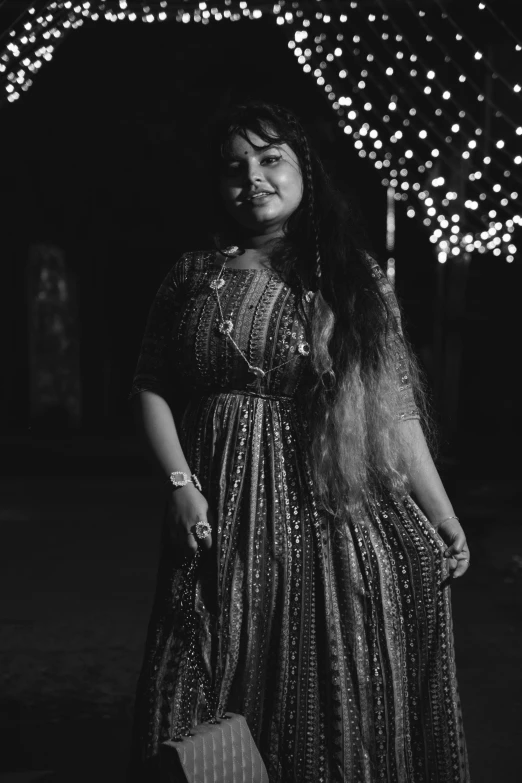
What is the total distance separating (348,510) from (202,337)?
45 centimetres

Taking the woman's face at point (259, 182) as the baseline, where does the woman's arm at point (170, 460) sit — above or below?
below

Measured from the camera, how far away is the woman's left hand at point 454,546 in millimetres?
2033

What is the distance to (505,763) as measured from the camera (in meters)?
2.86

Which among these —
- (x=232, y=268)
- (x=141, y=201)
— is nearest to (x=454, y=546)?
(x=232, y=268)

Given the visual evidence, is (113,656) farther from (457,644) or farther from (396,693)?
(396,693)

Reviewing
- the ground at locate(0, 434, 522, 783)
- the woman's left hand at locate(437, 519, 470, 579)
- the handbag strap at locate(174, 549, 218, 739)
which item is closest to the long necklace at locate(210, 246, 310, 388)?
the handbag strap at locate(174, 549, 218, 739)

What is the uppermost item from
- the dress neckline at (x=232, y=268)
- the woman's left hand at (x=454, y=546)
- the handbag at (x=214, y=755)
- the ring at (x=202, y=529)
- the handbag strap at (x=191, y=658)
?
the dress neckline at (x=232, y=268)

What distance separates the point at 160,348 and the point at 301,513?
0.46 metres

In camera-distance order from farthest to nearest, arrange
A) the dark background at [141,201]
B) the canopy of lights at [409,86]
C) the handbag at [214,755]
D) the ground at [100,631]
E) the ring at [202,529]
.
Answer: the dark background at [141,201] → the canopy of lights at [409,86] → the ground at [100,631] → the ring at [202,529] → the handbag at [214,755]

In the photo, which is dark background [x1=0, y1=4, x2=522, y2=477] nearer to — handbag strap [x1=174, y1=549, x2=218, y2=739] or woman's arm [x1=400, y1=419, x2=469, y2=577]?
woman's arm [x1=400, y1=419, x2=469, y2=577]

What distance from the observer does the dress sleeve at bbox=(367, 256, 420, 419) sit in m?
2.02

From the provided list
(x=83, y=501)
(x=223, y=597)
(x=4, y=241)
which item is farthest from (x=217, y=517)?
(x=4, y=241)

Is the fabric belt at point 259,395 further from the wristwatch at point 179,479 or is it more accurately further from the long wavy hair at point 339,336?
the wristwatch at point 179,479

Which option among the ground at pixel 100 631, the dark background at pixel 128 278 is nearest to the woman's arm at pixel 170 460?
the ground at pixel 100 631
